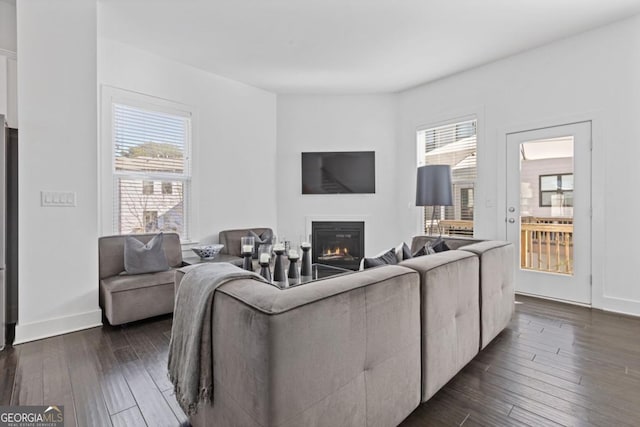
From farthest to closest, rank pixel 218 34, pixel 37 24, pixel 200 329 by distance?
pixel 218 34 < pixel 37 24 < pixel 200 329

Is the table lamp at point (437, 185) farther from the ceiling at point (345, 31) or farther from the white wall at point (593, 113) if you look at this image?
the ceiling at point (345, 31)

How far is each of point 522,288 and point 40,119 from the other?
5.03 metres

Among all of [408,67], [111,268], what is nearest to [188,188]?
[111,268]

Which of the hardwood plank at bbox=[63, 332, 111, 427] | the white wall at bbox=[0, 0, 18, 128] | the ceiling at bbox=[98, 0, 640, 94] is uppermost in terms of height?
the ceiling at bbox=[98, 0, 640, 94]

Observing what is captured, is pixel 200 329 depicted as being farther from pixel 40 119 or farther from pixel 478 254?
pixel 40 119

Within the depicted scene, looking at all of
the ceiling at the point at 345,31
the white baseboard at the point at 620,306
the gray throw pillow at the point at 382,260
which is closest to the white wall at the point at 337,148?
the ceiling at the point at 345,31

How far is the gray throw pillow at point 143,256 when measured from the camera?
9.83 ft

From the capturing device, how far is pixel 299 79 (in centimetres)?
443

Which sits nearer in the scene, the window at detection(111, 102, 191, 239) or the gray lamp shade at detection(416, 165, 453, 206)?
the gray lamp shade at detection(416, 165, 453, 206)

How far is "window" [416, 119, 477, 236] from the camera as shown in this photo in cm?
426

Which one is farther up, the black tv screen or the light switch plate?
the black tv screen

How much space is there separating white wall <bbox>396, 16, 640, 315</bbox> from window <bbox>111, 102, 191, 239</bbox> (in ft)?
12.2

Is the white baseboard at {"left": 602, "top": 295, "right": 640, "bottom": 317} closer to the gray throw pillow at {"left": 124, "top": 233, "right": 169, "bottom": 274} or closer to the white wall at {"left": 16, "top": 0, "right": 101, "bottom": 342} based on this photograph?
the gray throw pillow at {"left": 124, "top": 233, "right": 169, "bottom": 274}

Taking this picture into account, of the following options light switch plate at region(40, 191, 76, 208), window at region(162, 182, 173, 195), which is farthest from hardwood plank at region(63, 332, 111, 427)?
window at region(162, 182, 173, 195)
